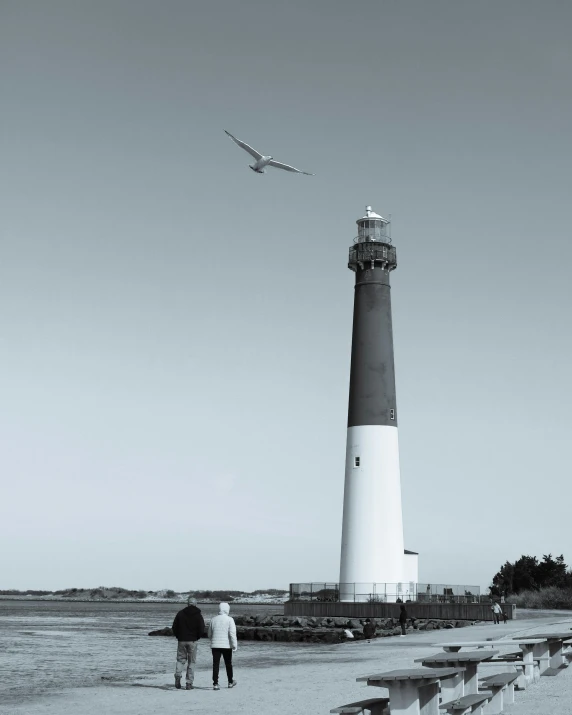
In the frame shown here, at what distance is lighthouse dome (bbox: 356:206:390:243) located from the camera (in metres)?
47.8

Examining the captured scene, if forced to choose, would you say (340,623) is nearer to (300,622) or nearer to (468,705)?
(300,622)

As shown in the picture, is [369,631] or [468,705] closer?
[468,705]

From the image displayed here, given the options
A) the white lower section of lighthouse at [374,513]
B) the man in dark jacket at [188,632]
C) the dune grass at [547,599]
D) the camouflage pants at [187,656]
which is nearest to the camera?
the man in dark jacket at [188,632]

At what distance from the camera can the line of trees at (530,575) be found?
88.4m

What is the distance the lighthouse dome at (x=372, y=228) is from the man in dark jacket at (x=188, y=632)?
31.2 m

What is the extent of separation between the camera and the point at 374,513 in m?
44.3

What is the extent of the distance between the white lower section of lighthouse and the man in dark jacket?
26.3 m

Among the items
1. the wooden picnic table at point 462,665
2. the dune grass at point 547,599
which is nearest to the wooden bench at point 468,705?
the wooden picnic table at point 462,665

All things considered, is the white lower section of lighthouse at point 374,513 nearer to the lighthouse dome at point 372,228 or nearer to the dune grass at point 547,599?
the lighthouse dome at point 372,228

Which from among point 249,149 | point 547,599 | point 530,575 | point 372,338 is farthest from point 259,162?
point 530,575

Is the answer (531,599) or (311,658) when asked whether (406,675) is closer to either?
(311,658)

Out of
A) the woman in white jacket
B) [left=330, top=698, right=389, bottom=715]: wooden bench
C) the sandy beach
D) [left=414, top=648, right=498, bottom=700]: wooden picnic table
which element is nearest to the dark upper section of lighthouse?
the sandy beach

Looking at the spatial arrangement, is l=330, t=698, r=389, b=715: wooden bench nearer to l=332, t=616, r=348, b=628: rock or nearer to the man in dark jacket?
the man in dark jacket

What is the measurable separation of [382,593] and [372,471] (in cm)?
528
